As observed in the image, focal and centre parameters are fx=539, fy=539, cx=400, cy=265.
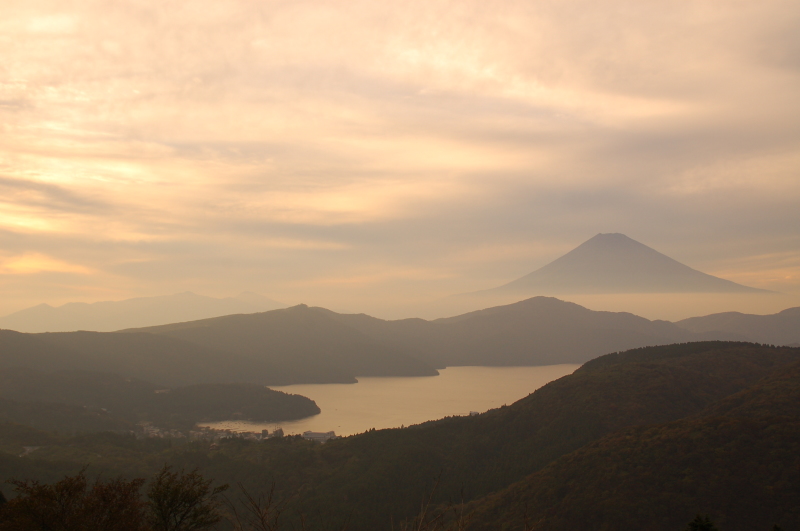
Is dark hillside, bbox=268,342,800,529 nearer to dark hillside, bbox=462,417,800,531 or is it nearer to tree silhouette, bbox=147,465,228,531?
dark hillside, bbox=462,417,800,531

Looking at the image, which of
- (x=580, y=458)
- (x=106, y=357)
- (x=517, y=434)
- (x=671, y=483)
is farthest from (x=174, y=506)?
(x=106, y=357)

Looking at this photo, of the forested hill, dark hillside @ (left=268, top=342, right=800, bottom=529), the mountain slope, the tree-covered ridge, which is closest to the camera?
the mountain slope

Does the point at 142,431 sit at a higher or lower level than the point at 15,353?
lower

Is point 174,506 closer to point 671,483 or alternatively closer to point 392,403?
point 671,483

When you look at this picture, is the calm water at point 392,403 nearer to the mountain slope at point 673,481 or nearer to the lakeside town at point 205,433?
the lakeside town at point 205,433

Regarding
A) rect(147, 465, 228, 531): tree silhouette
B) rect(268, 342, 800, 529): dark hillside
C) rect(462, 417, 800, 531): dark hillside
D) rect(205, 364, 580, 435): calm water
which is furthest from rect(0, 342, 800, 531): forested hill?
Answer: rect(205, 364, 580, 435): calm water

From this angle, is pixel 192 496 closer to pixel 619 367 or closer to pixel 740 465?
pixel 740 465

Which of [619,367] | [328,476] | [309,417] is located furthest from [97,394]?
[619,367]

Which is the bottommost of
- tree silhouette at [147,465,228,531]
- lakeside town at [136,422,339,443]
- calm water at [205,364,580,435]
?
calm water at [205,364,580,435]
